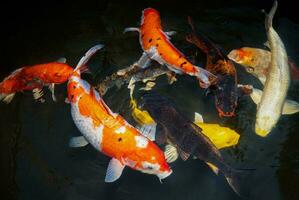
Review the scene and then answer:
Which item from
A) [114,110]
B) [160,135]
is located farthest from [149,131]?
[114,110]

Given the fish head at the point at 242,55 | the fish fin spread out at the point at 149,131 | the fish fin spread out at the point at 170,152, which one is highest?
the fish head at the point at 242,55

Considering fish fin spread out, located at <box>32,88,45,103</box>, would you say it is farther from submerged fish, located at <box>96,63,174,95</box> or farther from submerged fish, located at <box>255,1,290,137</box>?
submerged fish, located at <box>255,1,290,137</box>

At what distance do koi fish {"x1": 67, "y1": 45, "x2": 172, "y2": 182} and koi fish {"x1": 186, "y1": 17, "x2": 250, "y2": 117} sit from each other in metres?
0.77

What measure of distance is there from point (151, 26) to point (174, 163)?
3.97ft

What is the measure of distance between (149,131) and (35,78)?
1.06 metres

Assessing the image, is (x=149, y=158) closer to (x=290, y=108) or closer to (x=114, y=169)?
(x=114, y=169)

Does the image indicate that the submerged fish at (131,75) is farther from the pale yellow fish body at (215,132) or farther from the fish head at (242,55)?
the fish head at (242,55)

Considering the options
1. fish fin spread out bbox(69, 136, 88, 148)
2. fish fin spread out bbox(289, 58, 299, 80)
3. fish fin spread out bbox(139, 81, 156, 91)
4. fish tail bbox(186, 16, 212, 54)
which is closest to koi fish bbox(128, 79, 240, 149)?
fish fin spread out bbox(139, 81, 156, 91)

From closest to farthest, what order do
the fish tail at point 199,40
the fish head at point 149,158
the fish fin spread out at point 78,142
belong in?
the fish head at point 149,158 → the fish fin spread out at point 78,142 → the fish tail at point 199,40

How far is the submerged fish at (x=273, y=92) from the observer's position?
12.6ft

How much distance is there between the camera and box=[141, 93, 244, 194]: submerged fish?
11.4 ft

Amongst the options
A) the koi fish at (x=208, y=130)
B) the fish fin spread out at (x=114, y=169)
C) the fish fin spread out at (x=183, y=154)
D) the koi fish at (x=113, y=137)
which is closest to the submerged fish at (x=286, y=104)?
the koi fish at (x=208, y=130)

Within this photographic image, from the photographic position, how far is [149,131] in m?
3.70

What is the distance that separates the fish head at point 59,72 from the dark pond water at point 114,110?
42cm
